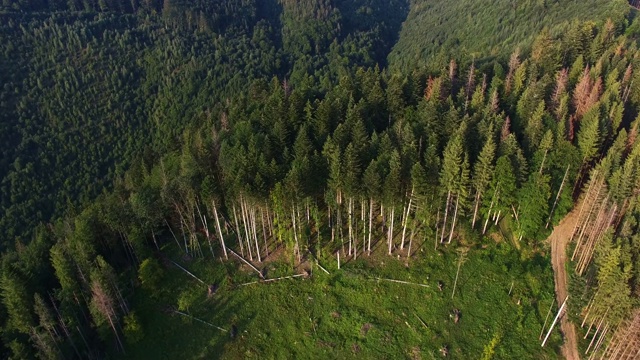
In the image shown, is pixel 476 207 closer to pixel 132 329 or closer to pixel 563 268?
pixel 563 268

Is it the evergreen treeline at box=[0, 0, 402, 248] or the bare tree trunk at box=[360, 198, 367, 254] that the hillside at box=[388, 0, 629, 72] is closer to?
the evergreen treeline at box=[0, 0, 402, 248]

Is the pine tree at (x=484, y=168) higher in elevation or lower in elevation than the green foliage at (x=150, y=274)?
higher

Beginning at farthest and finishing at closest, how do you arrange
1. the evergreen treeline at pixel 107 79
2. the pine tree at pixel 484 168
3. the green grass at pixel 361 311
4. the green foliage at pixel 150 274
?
1. the evergreen treeline at pixel 107 79
2. the pine tree at pixel 484 168
3. the green foliage at pixel 150 274
4. the green grass at pixel 361 311

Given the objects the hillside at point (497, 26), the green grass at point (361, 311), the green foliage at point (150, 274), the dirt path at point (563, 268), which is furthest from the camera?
the hillside at point (497, 26)

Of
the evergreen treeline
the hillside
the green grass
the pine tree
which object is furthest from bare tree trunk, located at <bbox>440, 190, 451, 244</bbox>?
the hillside

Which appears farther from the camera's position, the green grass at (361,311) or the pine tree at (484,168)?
the pine tree at (484,168)

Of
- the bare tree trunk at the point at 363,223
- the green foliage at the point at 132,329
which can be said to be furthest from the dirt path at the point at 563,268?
the green foliage at the point at 132,329

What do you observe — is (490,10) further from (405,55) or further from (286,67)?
(286,67)

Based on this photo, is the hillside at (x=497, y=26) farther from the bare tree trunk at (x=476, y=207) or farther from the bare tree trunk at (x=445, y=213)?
the bare tree trunk at (x=445, y=213)
